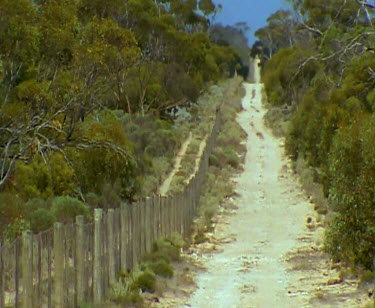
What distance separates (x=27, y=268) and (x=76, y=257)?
180 cm

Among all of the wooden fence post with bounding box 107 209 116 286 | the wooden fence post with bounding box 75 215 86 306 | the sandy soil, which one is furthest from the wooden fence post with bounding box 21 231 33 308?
the sandy soil

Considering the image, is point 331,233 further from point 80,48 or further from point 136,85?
point 136,85

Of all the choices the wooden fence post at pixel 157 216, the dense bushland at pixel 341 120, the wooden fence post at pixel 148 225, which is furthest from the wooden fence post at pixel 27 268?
the wooden fence post at pixel 157 216

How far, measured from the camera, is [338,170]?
623 inches

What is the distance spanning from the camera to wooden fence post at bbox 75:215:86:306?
470 inches

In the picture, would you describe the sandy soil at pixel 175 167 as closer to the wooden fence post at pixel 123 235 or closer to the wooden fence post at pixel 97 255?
A: the wooden fence post at pixel 123 235

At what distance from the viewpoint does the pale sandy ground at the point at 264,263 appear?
47.9ft

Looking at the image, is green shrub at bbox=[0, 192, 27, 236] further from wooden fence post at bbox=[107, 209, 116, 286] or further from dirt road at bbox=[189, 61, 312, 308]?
dirt road at bbox=[189, 61, 312, 308]

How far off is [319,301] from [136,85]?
33908mm

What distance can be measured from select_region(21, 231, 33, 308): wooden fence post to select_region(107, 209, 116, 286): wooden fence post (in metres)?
3.37

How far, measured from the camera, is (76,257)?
11.9 metres

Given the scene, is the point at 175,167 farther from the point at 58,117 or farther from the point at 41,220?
the point at 41,220

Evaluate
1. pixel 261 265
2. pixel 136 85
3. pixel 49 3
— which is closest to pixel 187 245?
pixel 261 265

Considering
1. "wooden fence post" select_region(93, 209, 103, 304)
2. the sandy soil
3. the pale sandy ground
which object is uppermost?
the sandy soil
